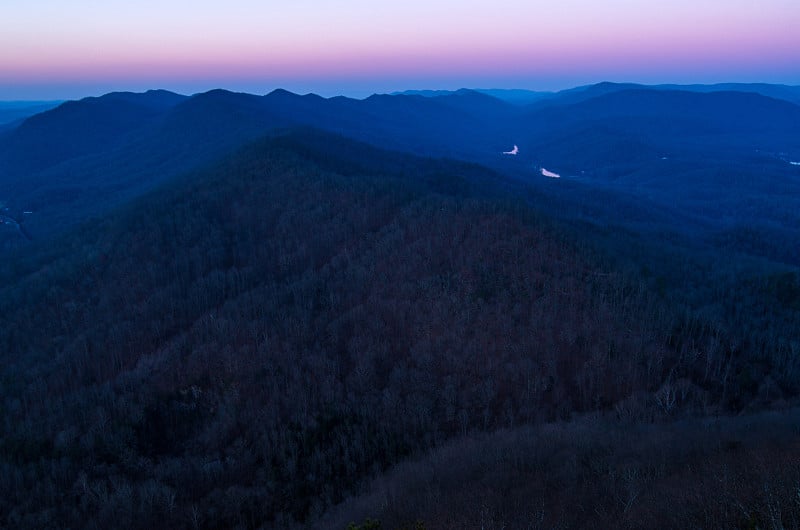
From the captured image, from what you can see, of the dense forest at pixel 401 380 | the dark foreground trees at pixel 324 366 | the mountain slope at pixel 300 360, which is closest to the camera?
the dense forest at pixel 401 380

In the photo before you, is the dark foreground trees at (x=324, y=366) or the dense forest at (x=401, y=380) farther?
the dark foreground trees at (x=324, y=366)

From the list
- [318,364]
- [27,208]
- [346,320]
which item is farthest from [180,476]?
[27,208]

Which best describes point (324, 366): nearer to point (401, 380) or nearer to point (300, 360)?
point (300, 360)

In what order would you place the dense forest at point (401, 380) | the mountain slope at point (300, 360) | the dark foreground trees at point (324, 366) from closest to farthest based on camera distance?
the dense forest at point (401, 380)
the dark foreground trees at point (324, 366)
the mountain slope at point (300, 360)

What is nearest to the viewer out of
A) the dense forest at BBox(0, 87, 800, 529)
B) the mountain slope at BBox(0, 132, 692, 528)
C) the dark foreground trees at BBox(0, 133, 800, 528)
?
the dense forest at BBox(0, 87, 800, 529)

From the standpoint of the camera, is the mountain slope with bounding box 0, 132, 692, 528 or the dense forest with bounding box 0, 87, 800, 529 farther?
the mountain slope with bounding box 0, 132, 692, 528

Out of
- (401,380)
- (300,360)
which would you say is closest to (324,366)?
(300,360)

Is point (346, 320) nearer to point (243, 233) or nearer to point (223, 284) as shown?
point (223, 284)

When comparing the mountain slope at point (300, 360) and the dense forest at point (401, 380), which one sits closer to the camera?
the dense forest at point (401, 380)
